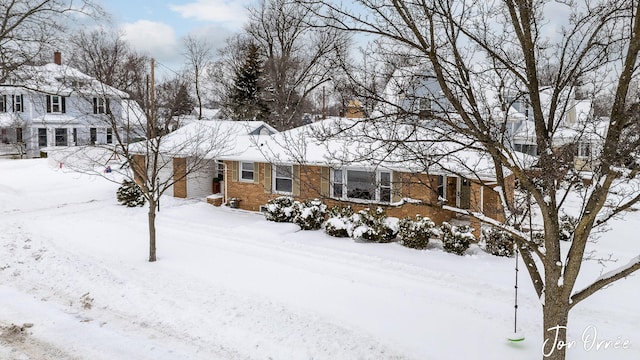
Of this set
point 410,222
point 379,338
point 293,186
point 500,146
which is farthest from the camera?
point 293,186

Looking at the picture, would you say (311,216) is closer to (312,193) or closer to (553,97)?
(312,193)

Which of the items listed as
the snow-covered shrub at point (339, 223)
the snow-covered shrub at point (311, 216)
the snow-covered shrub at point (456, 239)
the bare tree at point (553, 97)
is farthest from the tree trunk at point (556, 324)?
the snow-covered shrub at point (311, 216)

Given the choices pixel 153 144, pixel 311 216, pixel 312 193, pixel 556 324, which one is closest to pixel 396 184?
pixel 311 216

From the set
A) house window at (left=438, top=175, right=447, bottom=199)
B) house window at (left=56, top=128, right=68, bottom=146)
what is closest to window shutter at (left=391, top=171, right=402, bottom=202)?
house window at (left=438, top=175, right=447, bottom=199)

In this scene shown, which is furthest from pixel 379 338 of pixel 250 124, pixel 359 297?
pixel 250 124

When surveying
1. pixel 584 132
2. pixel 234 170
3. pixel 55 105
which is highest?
pixel 55 105

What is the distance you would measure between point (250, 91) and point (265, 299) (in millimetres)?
30228

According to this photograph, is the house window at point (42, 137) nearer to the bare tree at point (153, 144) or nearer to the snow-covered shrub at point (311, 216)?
the bare tree at point (153, 144)

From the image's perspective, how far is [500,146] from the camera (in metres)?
5.61

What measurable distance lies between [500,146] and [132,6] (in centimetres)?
1089

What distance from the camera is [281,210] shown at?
16.6 meters

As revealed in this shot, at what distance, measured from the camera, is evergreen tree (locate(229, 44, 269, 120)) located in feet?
123

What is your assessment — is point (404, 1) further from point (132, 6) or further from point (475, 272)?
point (132, 6)

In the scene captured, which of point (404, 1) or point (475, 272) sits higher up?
point (404, 1)
